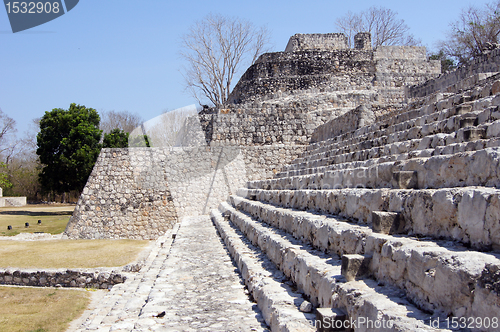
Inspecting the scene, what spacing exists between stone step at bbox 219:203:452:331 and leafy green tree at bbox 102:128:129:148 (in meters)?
22.2

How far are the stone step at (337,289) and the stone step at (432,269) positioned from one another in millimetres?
67

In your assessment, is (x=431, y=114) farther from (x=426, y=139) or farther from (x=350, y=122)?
(x=350, y=122)

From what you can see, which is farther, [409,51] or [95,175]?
[409,51]

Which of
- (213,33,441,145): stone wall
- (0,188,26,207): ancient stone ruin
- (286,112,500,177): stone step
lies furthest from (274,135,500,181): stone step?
(0,188,26,207): ancient stone ruin

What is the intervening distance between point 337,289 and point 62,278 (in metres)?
7.68

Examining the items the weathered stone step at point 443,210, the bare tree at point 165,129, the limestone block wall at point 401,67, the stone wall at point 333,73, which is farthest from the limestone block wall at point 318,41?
the weathered stone step at point 443,210

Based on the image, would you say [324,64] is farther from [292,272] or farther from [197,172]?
[292,272]

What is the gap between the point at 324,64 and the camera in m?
18.4

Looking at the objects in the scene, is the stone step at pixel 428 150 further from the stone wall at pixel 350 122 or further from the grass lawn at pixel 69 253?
the grass lawn at pixel 69 253

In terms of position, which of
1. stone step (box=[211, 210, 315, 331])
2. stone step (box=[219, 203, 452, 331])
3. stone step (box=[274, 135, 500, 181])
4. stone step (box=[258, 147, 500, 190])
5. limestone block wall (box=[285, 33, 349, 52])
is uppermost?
limestone block wall (box=[285, 33, 349, 52])

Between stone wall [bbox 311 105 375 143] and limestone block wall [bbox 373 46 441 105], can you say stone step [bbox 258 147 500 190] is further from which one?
limestone block wall [bbox 373 46 441 105]

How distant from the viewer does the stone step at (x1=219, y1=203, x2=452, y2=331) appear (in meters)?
1.44

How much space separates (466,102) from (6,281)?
909cm

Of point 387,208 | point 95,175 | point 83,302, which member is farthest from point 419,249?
point 95,175
